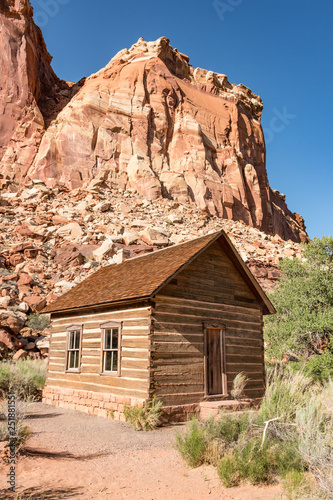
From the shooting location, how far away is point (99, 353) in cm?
1229

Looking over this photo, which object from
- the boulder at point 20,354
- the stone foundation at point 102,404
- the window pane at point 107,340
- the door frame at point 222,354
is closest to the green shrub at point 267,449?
the stone foundation at point 102,404

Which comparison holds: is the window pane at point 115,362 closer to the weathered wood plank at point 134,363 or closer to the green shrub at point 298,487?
the weathered wood plank at point 134,363

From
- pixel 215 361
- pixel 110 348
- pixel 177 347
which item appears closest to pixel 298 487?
pixel 177 347

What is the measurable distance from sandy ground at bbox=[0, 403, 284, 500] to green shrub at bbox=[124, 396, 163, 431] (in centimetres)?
26

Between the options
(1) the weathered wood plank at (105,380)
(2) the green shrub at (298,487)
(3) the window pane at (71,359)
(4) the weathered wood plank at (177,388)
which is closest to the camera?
(2) the green shrub at (298,487)

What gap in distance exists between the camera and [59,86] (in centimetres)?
6456

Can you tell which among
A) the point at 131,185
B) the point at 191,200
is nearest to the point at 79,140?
the point at 131,185

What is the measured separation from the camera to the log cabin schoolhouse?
1066cm

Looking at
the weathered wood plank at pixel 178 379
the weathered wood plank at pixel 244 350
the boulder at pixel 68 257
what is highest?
the boulder at pixel 68 257

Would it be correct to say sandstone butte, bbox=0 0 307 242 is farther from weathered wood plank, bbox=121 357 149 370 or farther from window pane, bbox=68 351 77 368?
weathered wood plank, bbox=121 357 149 370

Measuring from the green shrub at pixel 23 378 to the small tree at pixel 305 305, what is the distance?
385 inches

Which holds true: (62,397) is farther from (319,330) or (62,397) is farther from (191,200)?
(191,200)

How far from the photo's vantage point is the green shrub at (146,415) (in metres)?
9.68

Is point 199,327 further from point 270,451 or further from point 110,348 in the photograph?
point 270,451
